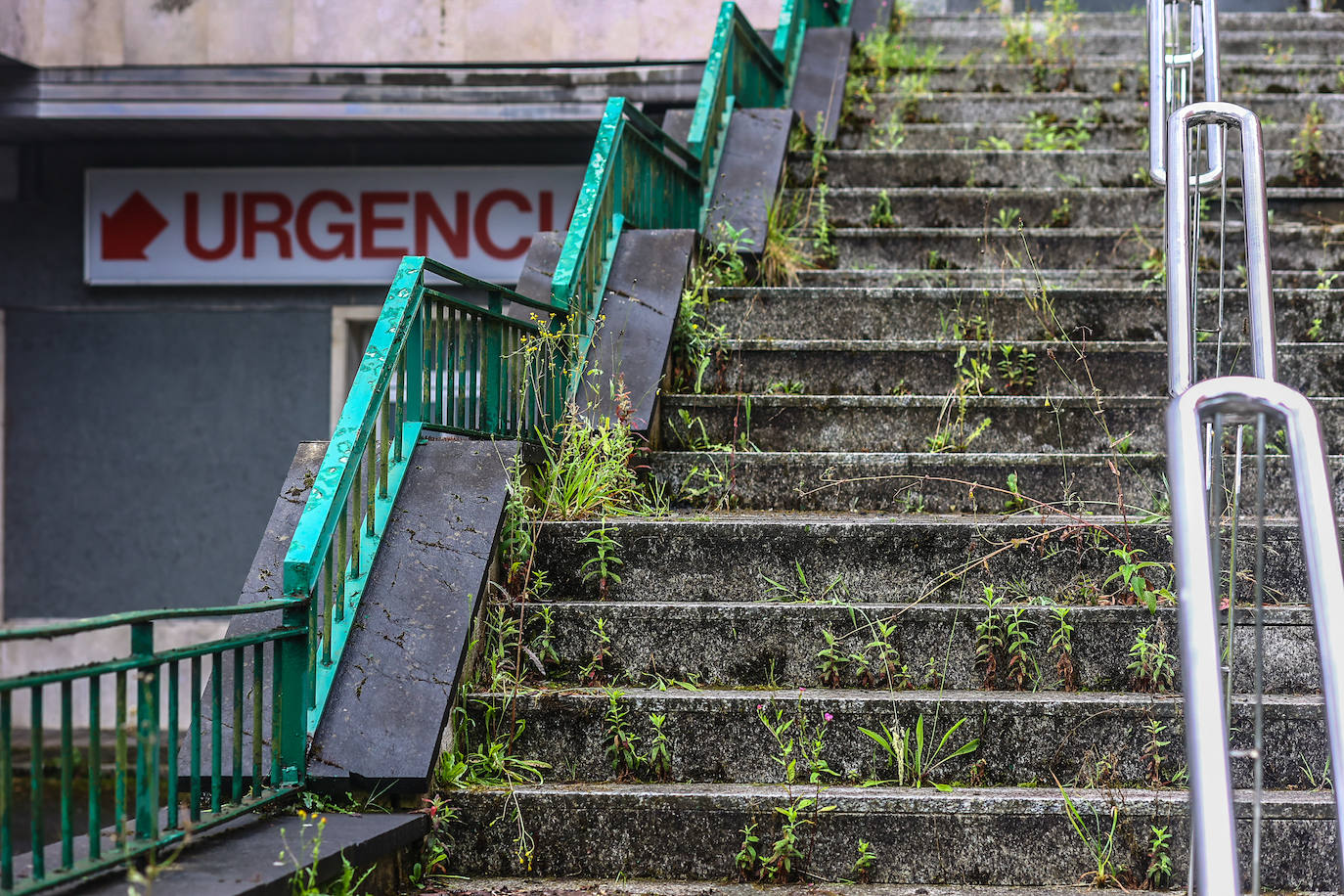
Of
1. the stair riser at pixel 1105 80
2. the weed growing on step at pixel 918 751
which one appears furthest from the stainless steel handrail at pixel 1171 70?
the stair riser at pixel 1105 80

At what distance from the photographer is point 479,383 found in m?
4.07

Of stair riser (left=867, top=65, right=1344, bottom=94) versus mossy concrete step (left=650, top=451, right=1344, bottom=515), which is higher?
stair riser (left=867, top=65, right=1344, bottom=94)

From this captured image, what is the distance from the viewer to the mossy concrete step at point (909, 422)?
438cm

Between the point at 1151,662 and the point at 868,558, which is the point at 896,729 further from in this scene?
the point at 1151,662

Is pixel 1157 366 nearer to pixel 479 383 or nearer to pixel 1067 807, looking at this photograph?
pixel 1067 807

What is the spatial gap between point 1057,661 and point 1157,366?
162 centimetres

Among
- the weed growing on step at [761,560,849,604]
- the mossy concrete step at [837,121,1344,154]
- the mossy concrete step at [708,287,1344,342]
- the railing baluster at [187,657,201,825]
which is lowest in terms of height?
the railing baluster at [187,657,201,825]

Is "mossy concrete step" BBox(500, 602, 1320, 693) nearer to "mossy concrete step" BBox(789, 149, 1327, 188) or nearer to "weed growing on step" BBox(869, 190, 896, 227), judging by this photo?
"weed growing on step" BBox(869, 190, 896, 227)

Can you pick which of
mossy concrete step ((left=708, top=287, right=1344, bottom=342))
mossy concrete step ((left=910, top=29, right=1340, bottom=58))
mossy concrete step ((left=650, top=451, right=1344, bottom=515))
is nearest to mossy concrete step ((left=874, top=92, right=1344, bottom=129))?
mossy concrete step ((left=910, top=29, right=1340, bottom=58))

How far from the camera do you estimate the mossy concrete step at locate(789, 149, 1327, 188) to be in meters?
6.12

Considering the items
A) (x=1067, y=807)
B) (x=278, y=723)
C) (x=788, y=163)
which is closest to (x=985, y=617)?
(x=1067, y=807)

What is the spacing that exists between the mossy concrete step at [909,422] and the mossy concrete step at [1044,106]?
9.02ft

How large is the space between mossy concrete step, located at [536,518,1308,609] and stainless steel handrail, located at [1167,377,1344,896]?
6.29 feet

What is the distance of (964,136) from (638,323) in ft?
9.04
